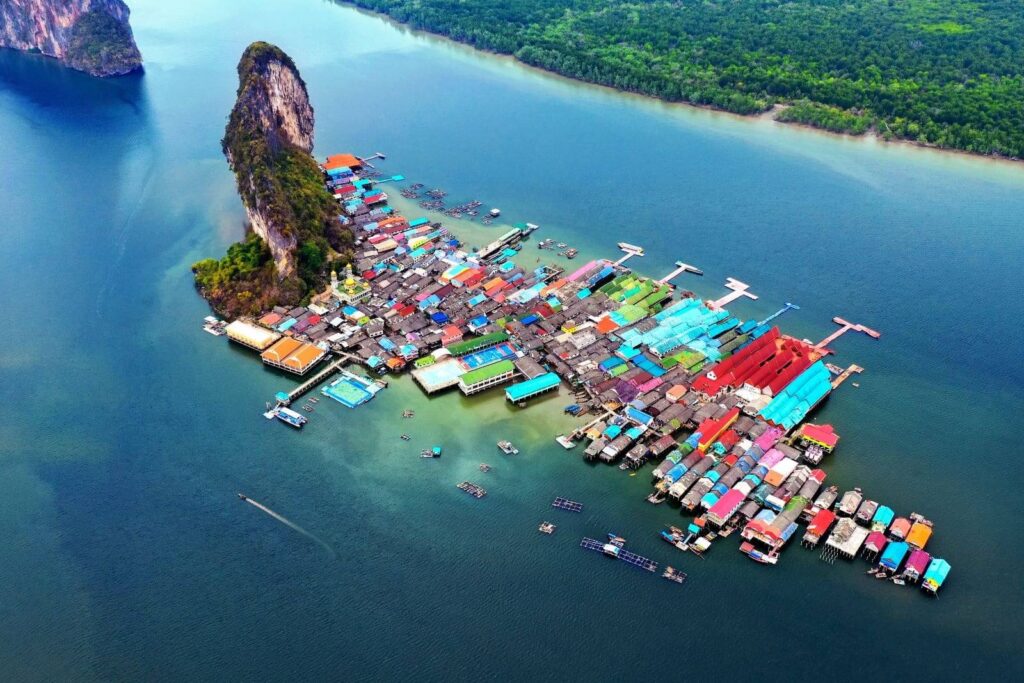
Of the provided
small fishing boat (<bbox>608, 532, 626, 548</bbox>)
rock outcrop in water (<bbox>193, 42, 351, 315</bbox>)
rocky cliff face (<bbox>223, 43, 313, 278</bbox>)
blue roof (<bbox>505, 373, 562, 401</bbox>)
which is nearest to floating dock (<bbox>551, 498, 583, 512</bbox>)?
small fishing boat (<bbox>608, 532, 626, 548</bbox>)

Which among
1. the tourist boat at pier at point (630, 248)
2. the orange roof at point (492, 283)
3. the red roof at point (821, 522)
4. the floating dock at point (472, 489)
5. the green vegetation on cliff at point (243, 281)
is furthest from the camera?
the tourist boat at pier at point (630, 248)

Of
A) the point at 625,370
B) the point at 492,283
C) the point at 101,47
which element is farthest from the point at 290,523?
the point at 101,47

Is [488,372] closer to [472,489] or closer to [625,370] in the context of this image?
[625,370]

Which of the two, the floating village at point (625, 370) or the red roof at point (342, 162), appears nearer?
the floating village at point (625, 370)

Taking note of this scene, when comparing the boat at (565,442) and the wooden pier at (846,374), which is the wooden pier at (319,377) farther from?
the wooden pier at (846,374)

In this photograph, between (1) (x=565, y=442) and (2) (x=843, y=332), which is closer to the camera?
(1) (x=565, y=442)

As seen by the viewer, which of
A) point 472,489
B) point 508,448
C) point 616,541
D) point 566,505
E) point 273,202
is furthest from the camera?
point 273,202

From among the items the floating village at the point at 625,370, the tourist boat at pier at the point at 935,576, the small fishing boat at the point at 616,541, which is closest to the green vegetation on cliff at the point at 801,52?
the floating village at the point at 625,370
